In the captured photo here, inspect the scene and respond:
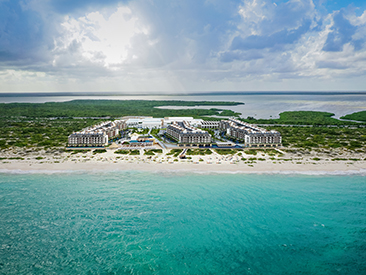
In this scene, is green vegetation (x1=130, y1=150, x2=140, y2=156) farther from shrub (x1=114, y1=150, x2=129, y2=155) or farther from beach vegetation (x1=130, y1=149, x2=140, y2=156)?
shrub (x1=114, y1=150, x2=129, y2=155)

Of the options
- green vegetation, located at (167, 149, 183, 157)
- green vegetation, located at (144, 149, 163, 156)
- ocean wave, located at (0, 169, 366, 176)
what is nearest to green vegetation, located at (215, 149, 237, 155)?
green vegetation, located at (167, 149, 183, 157)

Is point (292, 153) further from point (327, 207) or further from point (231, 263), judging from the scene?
point (231, 263)

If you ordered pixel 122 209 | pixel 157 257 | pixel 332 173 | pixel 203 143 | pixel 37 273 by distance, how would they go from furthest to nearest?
pixel 203 143 < pixel 332 173 < pixel 122 209 < pixel 157 257 < pixel 37 273

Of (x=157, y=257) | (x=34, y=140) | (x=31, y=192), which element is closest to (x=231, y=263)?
(x=157, y=257)

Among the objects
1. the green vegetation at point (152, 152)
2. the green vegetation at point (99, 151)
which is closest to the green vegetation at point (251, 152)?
the green vegetation at point (152, 152)

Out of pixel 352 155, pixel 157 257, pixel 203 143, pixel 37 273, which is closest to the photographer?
pixel 37 273

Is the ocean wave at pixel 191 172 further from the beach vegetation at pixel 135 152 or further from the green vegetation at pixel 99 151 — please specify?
the green vegetation at pixel 99 151

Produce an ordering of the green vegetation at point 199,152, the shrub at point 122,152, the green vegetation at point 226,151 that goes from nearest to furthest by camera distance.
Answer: the green vegetation at point 199,152, the shrub at point 122,152, the green vegetation at point 226,151

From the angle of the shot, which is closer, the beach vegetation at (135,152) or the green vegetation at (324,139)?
the beach vegetation at (135,152)
